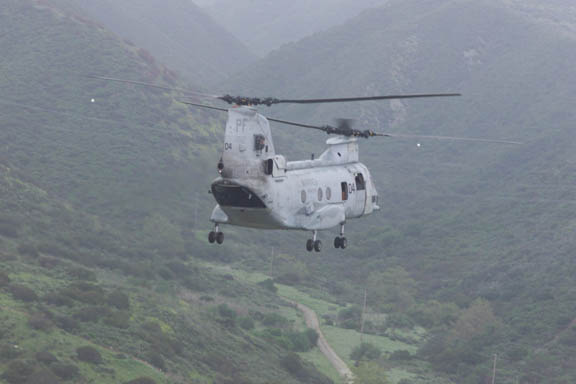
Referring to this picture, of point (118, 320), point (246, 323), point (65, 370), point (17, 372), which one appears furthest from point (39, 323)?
point (246, 323)

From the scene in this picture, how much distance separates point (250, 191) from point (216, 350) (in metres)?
59.0

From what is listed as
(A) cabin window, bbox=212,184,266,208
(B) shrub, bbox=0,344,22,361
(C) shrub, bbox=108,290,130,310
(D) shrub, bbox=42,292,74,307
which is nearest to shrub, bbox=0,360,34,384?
(B) shrub, bbox=0,344,22,361

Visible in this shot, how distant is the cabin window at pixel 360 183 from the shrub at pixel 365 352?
66.5m

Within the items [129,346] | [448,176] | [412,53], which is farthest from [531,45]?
[129,346]

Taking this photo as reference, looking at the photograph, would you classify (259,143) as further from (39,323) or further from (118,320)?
(118,320)

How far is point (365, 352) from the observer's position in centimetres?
10256

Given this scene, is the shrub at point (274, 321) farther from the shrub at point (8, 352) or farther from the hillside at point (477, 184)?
the shrub at point (8, 352)

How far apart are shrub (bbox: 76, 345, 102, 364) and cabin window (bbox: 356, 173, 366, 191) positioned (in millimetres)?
39660

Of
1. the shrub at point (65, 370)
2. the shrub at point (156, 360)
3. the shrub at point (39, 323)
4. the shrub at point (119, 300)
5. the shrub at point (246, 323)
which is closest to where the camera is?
the shrub at point (65, 370)

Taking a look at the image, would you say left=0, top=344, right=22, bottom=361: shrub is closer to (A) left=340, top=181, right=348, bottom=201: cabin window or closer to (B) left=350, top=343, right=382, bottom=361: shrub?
(A) left=340, top=181, right=348, bottom=201: cabin window

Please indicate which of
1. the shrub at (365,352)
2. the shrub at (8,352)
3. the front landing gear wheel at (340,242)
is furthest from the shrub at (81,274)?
the front landing gear wheel at (340,242)

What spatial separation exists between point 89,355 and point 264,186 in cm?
4403

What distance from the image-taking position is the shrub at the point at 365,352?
10146 centimetres

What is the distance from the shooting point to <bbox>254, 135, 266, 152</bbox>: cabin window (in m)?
30.8
